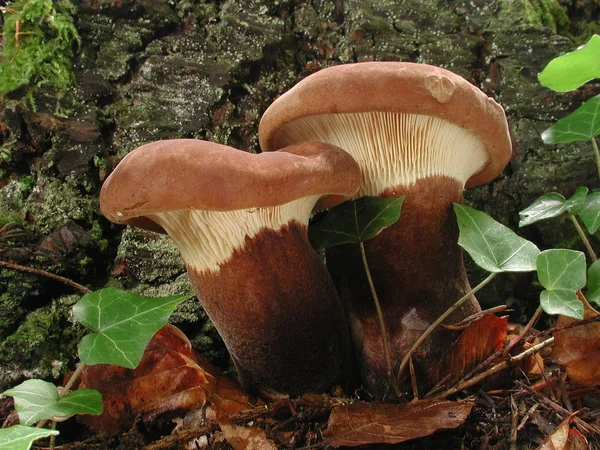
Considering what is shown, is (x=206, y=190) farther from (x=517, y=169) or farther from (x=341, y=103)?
(x=517, y=169)

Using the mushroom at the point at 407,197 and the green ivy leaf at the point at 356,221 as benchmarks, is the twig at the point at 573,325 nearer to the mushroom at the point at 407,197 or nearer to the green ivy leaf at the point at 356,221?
the mushroom at the point at 407,197

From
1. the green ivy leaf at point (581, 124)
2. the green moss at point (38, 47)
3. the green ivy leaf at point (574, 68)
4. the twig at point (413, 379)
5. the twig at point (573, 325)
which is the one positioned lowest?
the twig at point (413, 379)

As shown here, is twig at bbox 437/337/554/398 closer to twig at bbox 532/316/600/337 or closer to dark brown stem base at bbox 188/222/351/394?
twig at bbox 532/316/600/337

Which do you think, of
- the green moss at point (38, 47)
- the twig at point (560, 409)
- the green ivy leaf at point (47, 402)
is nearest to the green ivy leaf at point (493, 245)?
the twig at point (560, 409)

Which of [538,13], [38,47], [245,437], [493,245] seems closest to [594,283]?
[493,245]

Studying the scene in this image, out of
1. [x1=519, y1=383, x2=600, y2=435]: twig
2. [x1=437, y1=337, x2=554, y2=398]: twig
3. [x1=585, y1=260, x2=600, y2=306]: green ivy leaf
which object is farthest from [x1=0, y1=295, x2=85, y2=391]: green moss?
[x1=585, y1=260, x2=600, y2=306]: green ivy leaf
